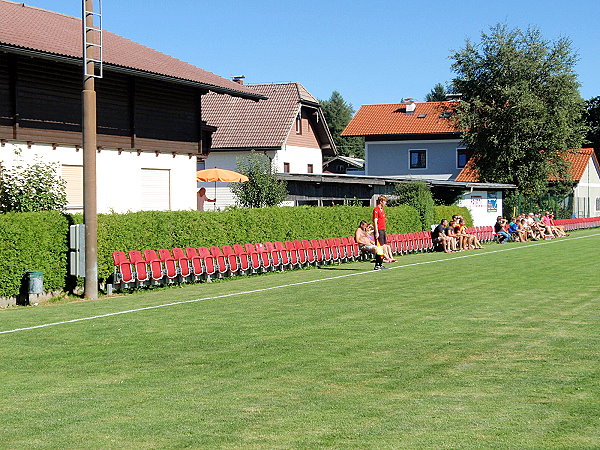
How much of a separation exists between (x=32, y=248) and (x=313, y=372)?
11.9 metres

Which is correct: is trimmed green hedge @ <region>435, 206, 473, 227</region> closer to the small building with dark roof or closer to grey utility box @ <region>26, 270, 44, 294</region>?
the small building with dark roof

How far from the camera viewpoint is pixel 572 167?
72688 millimetres

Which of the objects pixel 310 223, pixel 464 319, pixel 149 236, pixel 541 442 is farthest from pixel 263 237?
pixel 541 442

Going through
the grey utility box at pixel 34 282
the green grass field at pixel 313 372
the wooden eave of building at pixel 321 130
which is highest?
the wooden eave of building at pixel 321 130

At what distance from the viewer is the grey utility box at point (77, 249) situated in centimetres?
2044

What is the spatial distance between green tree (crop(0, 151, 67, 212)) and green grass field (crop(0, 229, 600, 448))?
6.07m

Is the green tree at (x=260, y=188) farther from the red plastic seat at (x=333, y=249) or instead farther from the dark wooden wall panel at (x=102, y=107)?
the red plastic seat at (x=333, y=249)

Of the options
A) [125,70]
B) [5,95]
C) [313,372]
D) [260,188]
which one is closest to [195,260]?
[125,70]

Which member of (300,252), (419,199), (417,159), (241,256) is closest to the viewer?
(241,256)

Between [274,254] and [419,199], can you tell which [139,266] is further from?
[419,199]

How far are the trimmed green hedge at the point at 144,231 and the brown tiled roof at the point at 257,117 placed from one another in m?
22.9

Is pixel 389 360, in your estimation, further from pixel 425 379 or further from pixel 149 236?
pixel 149 236

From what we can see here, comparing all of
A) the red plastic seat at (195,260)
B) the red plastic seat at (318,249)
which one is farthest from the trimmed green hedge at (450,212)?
the red plastic seat at (195,260)

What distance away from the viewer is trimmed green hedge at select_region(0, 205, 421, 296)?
64.6 feet
